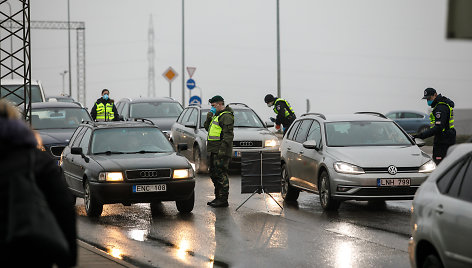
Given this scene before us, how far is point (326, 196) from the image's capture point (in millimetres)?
14844

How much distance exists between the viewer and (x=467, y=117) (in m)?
53.8

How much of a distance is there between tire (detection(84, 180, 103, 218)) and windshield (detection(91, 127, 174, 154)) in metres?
0.85

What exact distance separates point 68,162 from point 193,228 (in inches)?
152

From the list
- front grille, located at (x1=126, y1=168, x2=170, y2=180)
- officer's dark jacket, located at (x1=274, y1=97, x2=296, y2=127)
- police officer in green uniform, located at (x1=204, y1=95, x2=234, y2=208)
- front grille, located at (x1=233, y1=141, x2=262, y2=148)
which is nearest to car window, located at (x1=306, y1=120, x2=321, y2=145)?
police officer in green uniform, located at (x1=204, y1=95, x2=234, y2=208)

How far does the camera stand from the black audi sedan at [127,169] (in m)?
14.0

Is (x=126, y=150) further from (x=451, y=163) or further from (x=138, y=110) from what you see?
(x=138, y=110)

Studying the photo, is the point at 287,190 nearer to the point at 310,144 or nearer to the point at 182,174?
the point at 310,144

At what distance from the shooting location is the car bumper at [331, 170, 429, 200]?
46.6 feet

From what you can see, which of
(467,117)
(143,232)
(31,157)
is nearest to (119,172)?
(143,232)

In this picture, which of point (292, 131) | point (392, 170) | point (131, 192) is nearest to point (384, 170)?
point (392, 170)

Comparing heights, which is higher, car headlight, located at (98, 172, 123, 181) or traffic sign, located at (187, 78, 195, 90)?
traffic sign, located at (187, 78, 195, 90)

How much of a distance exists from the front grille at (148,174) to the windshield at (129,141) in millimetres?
1075

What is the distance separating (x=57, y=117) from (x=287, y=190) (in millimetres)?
7475

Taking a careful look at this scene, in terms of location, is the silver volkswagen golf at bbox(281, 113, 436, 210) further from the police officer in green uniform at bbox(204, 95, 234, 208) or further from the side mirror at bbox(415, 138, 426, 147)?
the police officer in green uniform at bbox(204, 95, 234, 208)
